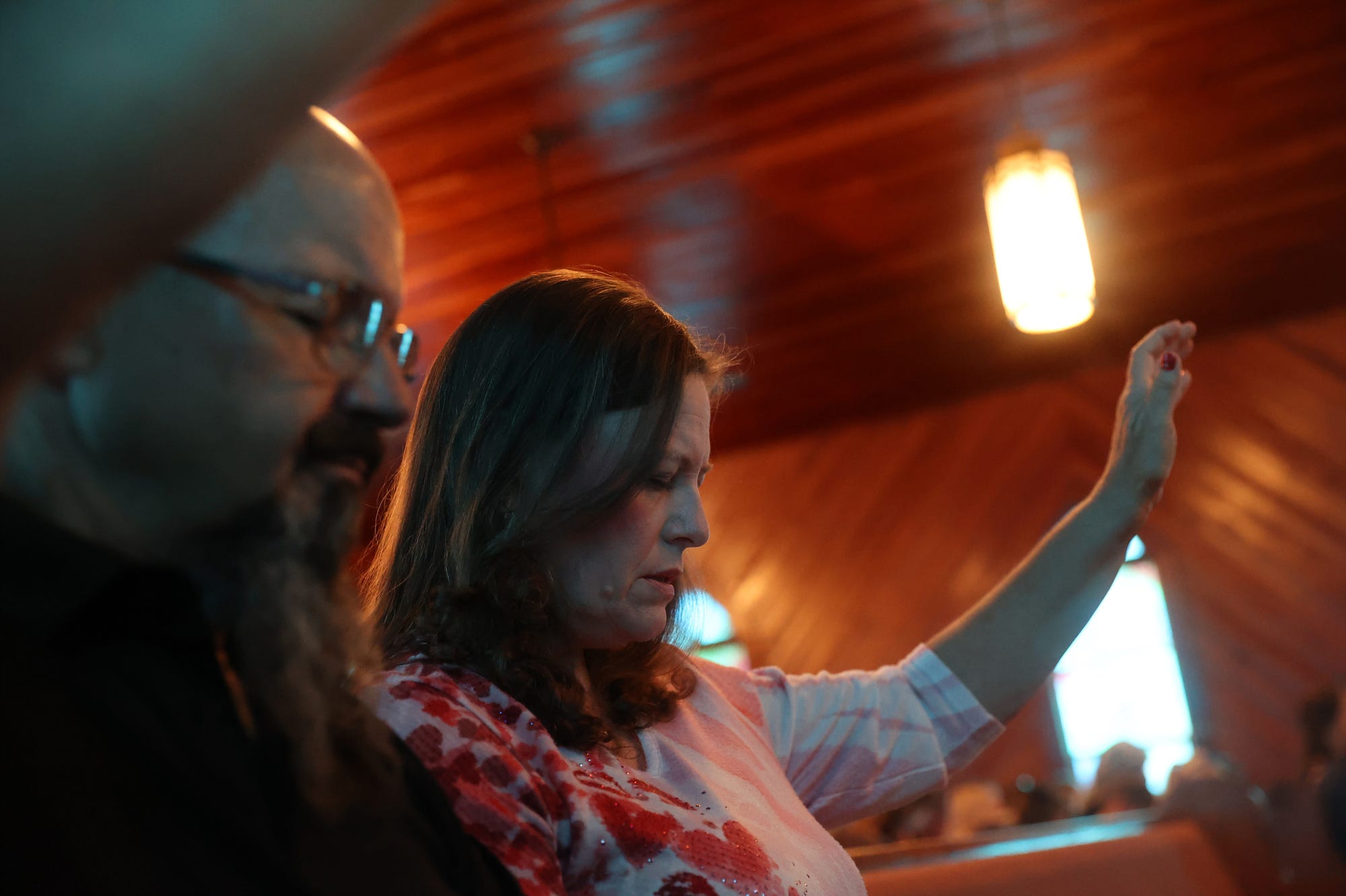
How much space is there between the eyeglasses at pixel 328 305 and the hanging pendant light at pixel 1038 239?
3.00 metres

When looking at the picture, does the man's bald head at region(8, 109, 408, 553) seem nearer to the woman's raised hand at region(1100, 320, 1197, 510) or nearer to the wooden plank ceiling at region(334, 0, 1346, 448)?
the woman's raised hand at region(1100, 320, 1197, 510)

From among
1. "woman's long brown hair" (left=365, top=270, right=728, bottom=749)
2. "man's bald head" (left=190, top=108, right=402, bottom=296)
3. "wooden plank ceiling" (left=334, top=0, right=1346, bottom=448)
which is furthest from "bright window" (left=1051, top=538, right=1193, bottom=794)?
"man's bald head" (left=190, top=108, right=402, bottom=296)

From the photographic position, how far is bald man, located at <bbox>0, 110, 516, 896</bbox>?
53cm

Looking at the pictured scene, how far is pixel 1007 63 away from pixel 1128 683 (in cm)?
391

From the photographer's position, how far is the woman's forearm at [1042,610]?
4.63 ft

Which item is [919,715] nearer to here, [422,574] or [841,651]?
[422,574]

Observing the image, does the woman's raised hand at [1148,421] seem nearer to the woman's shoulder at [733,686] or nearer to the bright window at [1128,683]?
the woman's shoulder at [733,686]

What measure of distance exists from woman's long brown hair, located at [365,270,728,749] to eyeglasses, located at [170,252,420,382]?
468 mm

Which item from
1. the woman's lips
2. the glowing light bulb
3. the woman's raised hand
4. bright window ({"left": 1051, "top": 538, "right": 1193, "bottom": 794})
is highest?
the woman's lips

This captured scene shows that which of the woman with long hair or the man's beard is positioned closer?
the man's beard

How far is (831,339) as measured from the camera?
6.27 metres

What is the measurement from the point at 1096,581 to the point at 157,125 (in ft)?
4.11

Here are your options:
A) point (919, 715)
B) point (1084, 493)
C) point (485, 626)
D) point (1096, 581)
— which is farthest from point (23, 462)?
point (1084, 493)

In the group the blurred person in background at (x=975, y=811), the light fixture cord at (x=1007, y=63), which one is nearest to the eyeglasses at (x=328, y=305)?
the light fixture cord at (x=1007, y=63)
